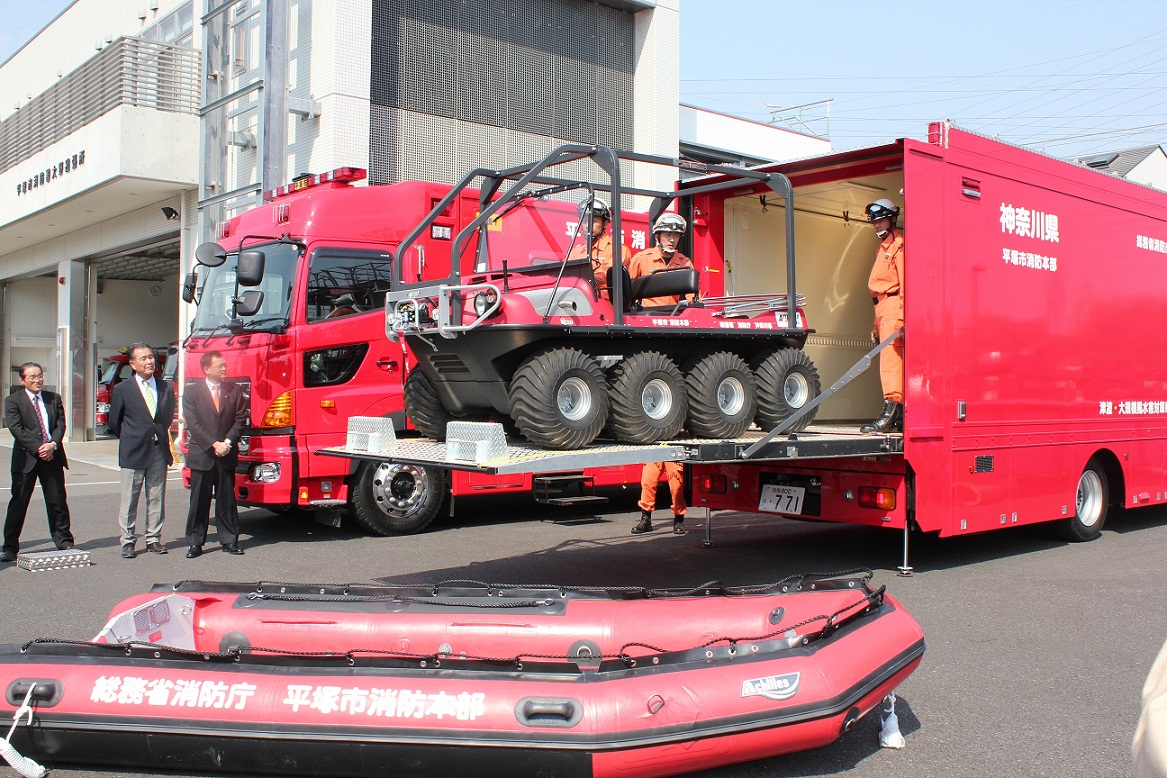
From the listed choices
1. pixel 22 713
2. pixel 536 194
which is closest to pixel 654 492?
pixel 536 194

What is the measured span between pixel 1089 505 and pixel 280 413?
776cm

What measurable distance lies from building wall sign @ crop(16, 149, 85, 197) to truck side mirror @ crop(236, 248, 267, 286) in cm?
1215

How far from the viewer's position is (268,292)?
31.5 ft

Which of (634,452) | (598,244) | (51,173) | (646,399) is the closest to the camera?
(634,452)

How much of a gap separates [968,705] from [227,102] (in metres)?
15.3

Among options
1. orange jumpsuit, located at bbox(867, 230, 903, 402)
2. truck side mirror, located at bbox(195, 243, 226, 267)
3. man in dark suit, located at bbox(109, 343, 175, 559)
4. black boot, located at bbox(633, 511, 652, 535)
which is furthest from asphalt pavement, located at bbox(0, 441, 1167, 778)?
truck side mirror, located at bbox(195, 243, 226, 267)

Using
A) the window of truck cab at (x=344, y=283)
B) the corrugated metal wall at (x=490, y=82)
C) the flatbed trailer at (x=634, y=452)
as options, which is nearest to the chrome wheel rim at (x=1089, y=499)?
the flatbed trailer at (x=634, y=452)

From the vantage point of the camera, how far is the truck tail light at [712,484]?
857 cm

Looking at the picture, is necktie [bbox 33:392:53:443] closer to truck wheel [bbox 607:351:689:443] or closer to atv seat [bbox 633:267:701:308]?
atv seat [bbox 633:267:701:308]

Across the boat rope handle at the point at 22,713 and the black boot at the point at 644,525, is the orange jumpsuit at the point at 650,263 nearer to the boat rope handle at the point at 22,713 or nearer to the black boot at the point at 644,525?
the black boot at the point at 644,525

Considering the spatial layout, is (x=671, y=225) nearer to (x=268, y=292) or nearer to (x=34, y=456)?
(x=268, y=292)

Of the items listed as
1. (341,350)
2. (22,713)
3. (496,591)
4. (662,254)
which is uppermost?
(662,254)

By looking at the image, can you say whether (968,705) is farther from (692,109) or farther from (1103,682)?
(692,109)

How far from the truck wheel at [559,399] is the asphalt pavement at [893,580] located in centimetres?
209
